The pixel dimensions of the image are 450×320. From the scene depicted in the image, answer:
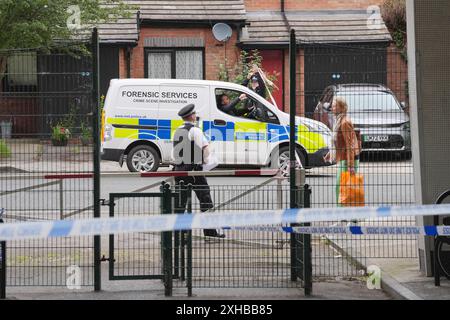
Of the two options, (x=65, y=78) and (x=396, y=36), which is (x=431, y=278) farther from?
(x=396, y=36)

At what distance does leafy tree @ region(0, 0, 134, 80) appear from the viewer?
21.7 m

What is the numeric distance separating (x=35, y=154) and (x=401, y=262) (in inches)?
162

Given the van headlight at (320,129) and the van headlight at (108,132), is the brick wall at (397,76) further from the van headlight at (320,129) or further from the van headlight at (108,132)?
the van headlight at (108,132)

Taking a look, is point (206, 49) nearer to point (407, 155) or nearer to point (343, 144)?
point (343, 144)

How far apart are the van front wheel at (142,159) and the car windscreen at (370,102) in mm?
10293

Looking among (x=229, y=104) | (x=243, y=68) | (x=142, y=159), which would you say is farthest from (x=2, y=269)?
(x=243, y=68)

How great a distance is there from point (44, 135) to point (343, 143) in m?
3.67

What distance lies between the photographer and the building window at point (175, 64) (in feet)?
93.7

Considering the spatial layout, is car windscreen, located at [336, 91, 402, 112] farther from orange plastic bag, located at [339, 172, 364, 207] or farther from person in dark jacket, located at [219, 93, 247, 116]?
person in dark jacket, located at [219, 93, 247, 116]

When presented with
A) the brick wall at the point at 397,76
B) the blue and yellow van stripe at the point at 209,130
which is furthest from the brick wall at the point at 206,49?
the brick wall at the point at 397,76

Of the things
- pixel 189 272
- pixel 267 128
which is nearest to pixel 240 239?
pixel 189 272

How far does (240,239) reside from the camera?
1012 cm

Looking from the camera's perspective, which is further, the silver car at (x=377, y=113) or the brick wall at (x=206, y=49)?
the brick wall at (x=206, y=49)

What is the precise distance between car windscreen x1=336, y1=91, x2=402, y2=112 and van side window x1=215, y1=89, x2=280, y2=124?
974 centimetres
